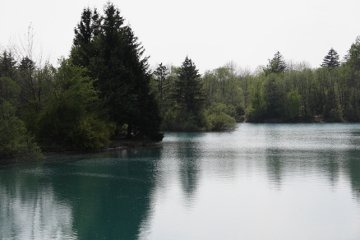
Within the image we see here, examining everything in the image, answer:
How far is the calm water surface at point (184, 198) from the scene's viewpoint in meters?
16.2

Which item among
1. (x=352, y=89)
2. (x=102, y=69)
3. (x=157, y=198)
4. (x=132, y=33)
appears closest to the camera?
(x=157, y=198)

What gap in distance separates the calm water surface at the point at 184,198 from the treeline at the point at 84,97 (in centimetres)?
236

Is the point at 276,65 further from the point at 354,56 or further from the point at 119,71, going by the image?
the point at 119,71

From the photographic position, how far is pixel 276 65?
401 feet

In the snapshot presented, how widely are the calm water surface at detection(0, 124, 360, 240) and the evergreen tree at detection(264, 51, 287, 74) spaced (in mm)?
86281

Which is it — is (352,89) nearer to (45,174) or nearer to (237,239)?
(45,174)

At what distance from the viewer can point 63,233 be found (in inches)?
619

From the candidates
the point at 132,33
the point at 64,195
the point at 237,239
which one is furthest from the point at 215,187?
the point at 132,33

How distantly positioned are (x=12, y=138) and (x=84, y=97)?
936cm

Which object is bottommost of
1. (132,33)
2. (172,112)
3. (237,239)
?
(237,239)

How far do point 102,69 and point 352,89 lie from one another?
7129 centimetres

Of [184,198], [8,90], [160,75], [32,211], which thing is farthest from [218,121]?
[32,211]

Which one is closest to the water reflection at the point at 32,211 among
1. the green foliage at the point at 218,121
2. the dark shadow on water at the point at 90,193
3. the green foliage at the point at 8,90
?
the dark shadow on water at the point at 90,193

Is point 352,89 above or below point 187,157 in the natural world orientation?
above
